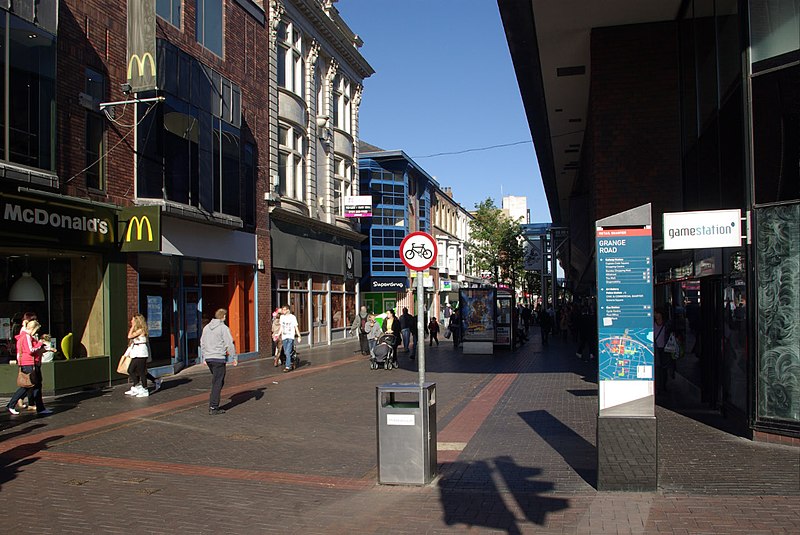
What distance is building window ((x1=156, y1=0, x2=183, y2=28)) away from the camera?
1872cm

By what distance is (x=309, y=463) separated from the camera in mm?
8562

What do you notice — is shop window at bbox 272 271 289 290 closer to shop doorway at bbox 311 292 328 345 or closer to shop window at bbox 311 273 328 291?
shop window at bbox 311 273 328 291

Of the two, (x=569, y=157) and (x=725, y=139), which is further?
(x=569, y=157)

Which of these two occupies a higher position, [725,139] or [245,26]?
[245,26]

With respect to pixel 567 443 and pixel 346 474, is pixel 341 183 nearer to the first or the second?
pixel 567 443

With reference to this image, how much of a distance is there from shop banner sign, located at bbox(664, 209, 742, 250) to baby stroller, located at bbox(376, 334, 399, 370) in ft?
39.0

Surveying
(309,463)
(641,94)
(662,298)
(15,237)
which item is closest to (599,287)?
(309,463)

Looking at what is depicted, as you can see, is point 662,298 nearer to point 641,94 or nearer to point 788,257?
point 641,94

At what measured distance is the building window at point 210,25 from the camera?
20.7 meters

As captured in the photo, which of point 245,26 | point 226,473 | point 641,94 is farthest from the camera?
point 245,26

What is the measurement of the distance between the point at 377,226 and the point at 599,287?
44.0m

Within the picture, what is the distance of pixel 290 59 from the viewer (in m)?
28.8

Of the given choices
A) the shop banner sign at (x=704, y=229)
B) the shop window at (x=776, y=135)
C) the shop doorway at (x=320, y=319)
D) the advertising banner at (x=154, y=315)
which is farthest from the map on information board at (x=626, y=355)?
the shop doorway at (x=320, y=319)

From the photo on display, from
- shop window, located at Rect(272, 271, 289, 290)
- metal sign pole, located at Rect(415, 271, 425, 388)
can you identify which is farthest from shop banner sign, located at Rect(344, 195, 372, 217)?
metal sign pole, located at Rect(415, 271, 425, 388)
